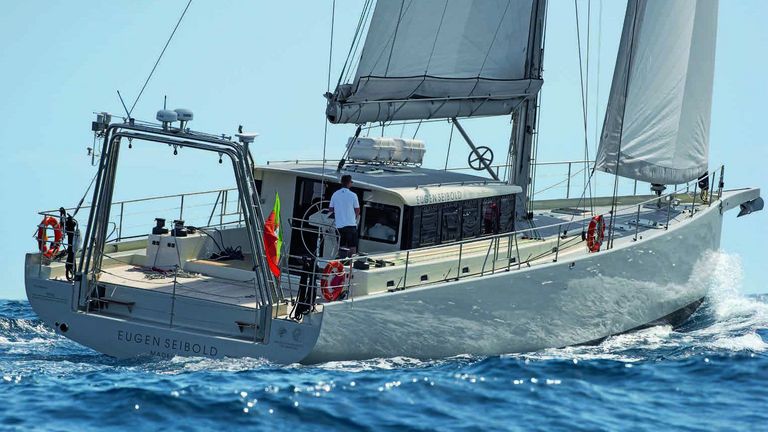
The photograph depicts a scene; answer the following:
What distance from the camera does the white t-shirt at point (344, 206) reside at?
53.6ft

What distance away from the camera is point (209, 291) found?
16109 millimetres

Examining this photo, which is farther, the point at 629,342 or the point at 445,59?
the point at 445,59

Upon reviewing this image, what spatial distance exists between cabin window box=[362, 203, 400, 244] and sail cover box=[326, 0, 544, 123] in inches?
47.2

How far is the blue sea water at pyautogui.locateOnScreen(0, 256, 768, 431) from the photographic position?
40.8 feet

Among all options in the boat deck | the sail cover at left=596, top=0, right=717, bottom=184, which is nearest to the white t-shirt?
the boat deck

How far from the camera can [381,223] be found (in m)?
17.2

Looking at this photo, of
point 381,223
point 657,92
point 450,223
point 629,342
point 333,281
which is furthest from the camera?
point 657,92

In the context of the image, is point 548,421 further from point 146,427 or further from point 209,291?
point 209,291

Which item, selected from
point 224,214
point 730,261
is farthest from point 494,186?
point 730,261

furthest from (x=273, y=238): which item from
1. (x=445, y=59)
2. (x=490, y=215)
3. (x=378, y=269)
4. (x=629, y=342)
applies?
(x=629, y=342)

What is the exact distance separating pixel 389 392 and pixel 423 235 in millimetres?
4038

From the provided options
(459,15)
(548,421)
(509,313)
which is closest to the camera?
(548,421)

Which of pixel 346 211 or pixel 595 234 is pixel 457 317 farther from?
pixel 595 234

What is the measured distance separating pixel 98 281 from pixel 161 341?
1.33 m
